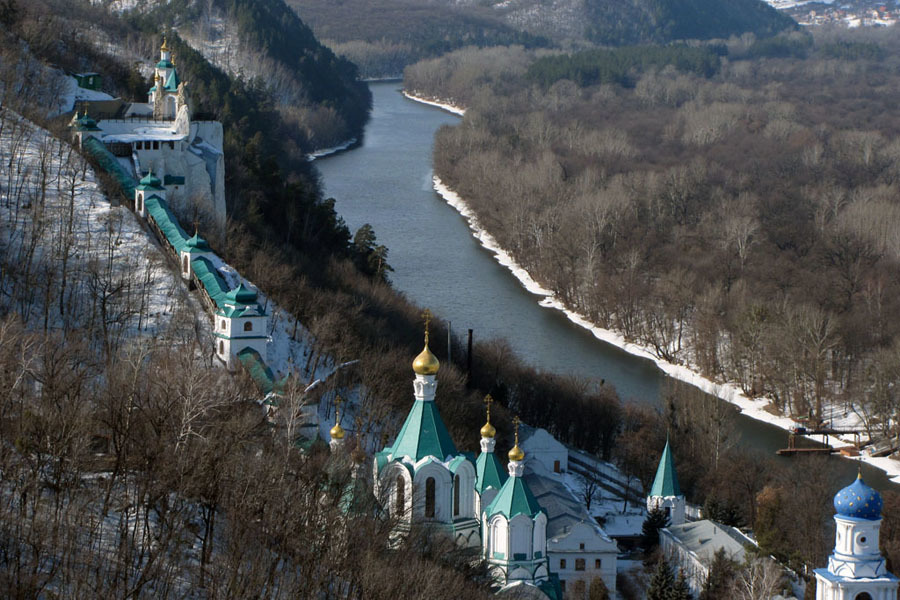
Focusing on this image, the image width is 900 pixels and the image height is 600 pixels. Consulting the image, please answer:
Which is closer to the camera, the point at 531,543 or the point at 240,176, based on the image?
the point at 531,543

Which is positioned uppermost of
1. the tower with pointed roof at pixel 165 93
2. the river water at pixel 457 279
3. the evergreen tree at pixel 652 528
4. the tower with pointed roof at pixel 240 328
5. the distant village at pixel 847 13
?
the tower with pointed roof at pixel 165 93

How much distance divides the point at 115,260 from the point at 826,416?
13.1 metres

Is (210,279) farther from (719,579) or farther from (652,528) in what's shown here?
(719,579)

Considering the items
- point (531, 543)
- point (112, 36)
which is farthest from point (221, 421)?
point (112, 36)

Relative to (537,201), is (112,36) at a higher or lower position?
higher

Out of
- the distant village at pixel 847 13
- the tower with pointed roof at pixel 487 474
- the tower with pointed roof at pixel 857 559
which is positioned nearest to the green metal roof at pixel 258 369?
→ the tower with pointed roof at pixel 487 474

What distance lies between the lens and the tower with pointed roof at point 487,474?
1750 cm

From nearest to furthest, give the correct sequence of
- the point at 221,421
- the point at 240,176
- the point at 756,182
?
1. the point at 221,421
2. the point at 240,176
3. the point at 756,182

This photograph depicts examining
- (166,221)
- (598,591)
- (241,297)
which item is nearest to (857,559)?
(598,591)

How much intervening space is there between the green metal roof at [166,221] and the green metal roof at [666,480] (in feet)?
24.2

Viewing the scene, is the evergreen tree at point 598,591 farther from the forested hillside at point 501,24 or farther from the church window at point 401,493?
the forested hillside at point 501,24

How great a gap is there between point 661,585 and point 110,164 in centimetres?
1214

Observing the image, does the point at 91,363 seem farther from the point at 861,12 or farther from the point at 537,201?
the point at 861,12

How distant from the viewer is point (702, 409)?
26719mm
